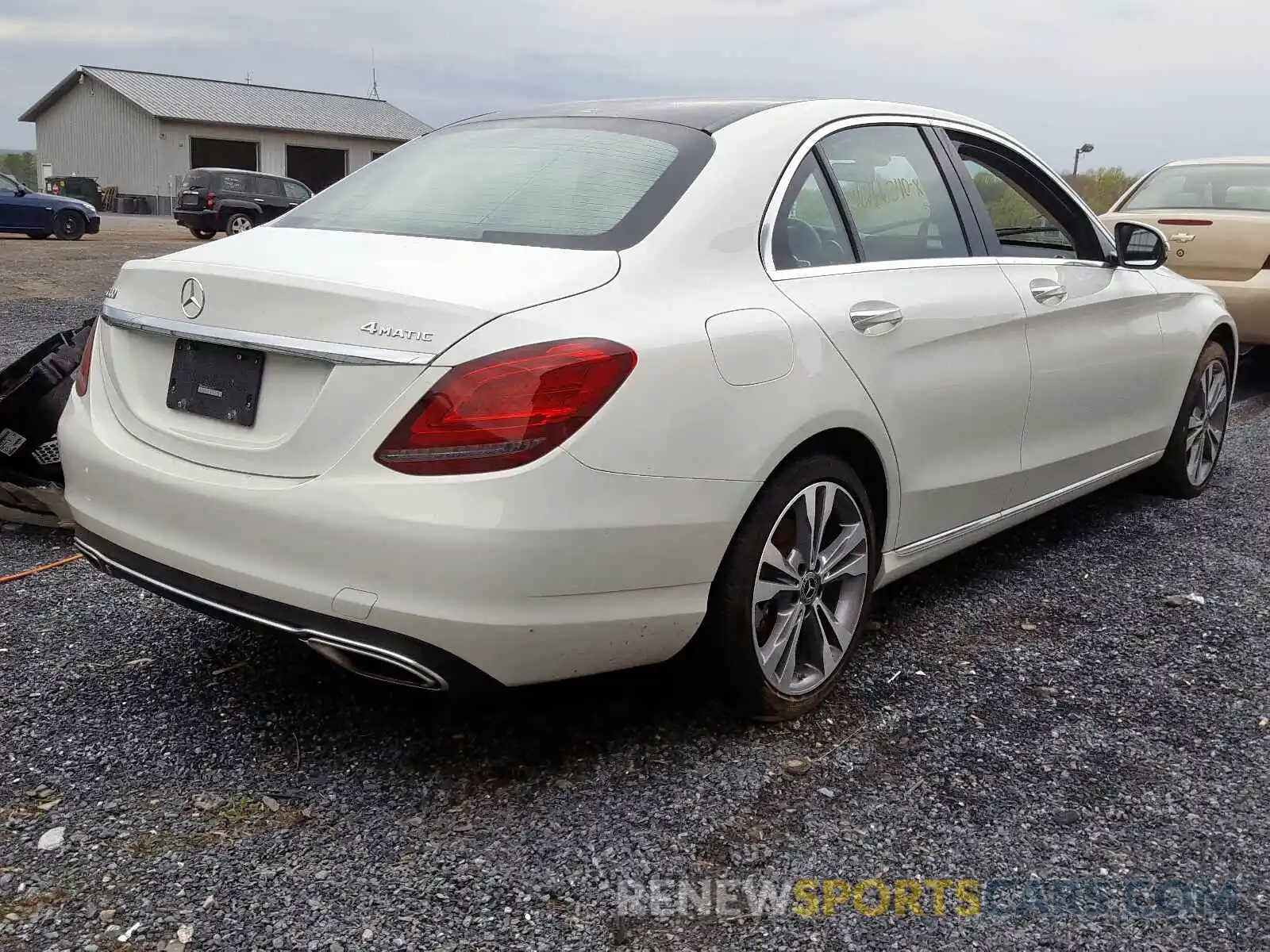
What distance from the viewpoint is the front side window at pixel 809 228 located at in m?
3.12

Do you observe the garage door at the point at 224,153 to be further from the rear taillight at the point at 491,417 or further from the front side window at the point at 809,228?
the rear taillight at the point at 491,417

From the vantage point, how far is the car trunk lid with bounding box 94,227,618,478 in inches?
97.9

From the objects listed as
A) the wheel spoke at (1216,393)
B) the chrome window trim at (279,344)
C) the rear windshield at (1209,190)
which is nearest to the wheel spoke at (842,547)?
the chrome window trim at (279,344)

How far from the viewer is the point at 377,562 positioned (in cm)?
247

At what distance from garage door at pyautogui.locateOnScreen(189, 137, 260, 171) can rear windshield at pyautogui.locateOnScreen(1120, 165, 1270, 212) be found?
142 ft

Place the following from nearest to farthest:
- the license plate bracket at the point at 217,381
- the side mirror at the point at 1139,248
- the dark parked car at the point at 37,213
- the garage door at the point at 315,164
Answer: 1. the license plate bracket at the point at 217,381
2. the side mirror at the point at 1139,248
3. the dark parked car at the point at 37,213
4. the garage door at the point at 315,164

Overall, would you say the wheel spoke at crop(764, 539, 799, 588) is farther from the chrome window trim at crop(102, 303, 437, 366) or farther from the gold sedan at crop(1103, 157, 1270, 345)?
the gold sedan at crop(1103, 157, 1270, 345)

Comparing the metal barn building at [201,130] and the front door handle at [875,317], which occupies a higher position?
the metal barn building at [201,130]

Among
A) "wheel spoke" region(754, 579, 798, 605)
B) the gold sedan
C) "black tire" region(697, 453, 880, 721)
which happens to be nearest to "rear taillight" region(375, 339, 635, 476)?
"black tire" region(697, 453, 880, 721)

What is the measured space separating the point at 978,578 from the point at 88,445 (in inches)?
118

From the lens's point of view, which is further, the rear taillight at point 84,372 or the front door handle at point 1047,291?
the front door handle at point 1047,291

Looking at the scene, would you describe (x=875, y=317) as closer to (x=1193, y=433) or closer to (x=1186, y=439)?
(x=1186, y=439)

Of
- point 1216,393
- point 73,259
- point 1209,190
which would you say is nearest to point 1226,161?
point 1209,190

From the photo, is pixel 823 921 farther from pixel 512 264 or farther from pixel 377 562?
pixel 512 264
